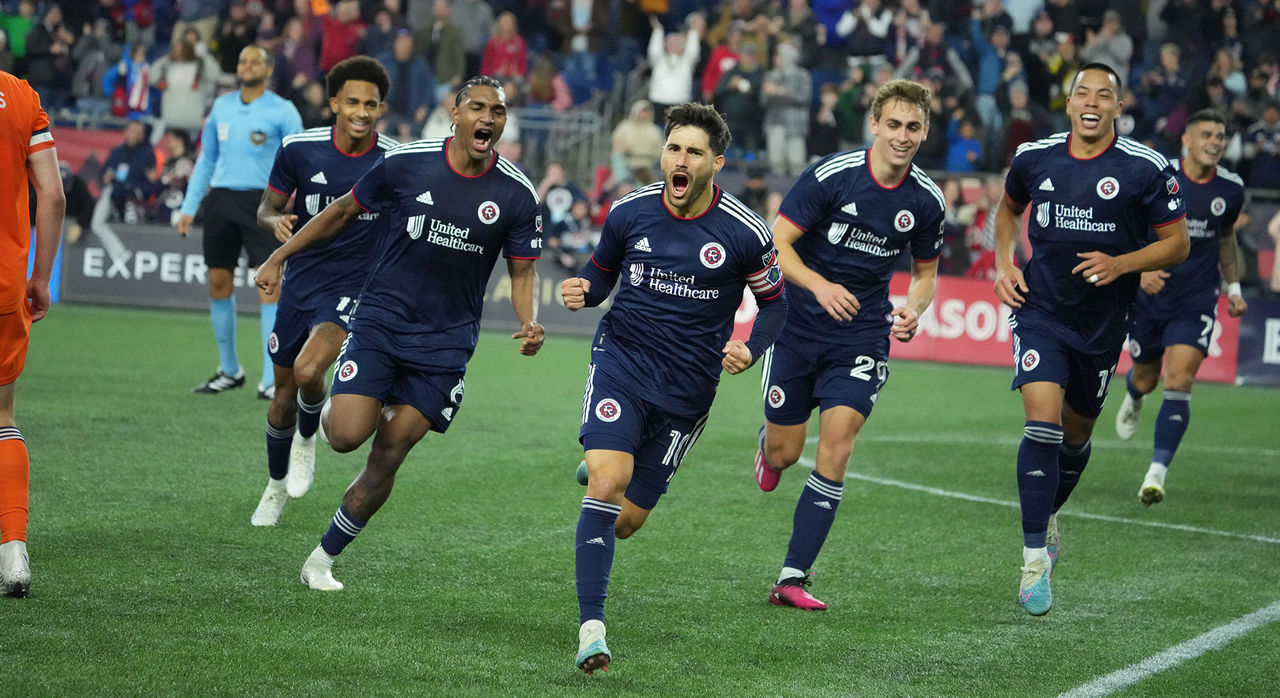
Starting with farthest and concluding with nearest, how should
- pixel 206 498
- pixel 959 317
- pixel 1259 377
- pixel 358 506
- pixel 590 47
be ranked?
pixel 590 47, pixel 959 317, pixel 1259 377, pixel 206 498, pixel 358 506

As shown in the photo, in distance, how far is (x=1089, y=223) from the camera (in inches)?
277

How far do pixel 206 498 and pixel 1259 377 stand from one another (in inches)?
537

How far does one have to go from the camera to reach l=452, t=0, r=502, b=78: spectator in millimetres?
23578

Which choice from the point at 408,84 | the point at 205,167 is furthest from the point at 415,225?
the point at 408,84

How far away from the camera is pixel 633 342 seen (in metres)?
5.84

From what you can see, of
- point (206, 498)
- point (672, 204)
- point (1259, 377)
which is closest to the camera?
point (672, 204)

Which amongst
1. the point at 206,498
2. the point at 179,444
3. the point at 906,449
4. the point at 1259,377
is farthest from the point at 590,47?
the point at 206,498

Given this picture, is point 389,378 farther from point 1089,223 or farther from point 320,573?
point 1089,223

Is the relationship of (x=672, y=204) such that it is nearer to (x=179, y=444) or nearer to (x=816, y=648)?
(x=816, y=648)

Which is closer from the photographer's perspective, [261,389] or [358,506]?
[358,506]

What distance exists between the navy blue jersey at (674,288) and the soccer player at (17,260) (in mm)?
2205

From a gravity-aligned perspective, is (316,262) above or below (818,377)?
above

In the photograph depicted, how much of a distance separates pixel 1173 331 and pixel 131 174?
15133mm

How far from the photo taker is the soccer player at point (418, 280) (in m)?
6.35
